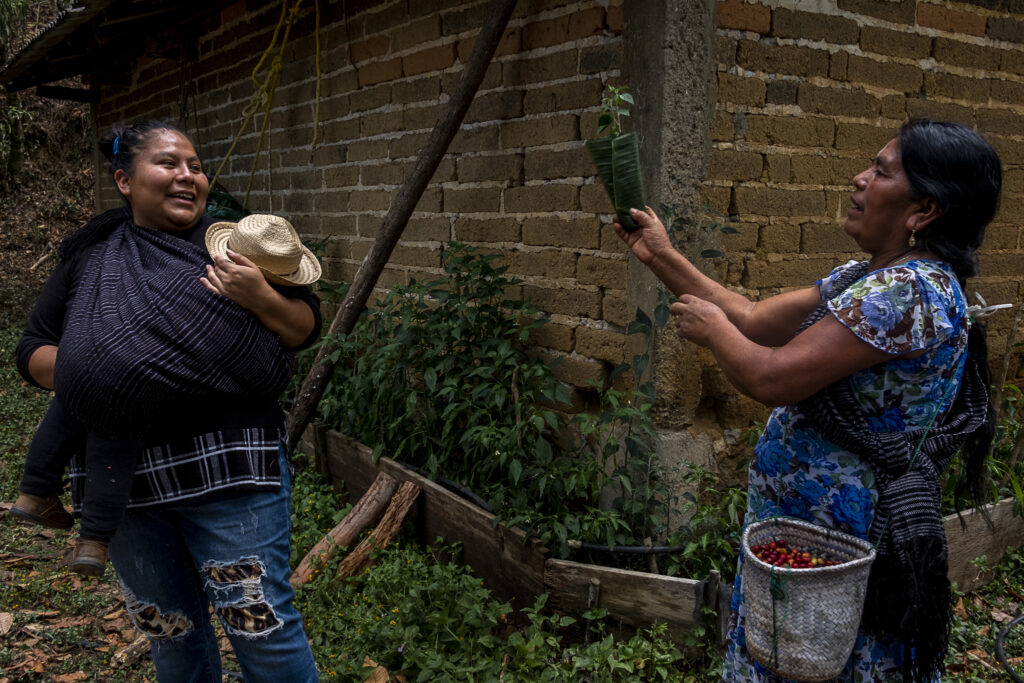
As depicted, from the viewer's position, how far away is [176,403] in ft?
6.71

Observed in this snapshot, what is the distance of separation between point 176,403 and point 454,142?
8.47ft

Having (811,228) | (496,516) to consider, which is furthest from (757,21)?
(496,516)

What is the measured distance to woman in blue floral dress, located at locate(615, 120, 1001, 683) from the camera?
1.75 m

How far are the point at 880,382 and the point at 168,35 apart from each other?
283 inches

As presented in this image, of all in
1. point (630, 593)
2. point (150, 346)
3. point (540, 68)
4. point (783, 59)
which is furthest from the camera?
point (540, 68)

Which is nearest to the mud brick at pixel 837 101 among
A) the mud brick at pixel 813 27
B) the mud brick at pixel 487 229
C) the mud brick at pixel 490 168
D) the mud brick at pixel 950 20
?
the mud brick at pixel 813 27

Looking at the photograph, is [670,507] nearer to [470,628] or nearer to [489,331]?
[470,628]

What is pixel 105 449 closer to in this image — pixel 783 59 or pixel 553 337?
pixel 553 337

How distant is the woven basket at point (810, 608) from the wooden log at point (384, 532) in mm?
2249

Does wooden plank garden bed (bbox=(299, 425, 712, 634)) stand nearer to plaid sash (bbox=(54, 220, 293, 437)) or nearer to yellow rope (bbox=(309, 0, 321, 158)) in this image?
plaid sash (bbox=(54, 220, 293, 437))

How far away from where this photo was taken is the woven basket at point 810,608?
1749 mm

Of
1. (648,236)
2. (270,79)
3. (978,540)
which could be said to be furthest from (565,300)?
(270,79)

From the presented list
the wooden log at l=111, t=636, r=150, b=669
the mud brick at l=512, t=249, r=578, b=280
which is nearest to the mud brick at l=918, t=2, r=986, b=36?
the mud brick at l=512, t=249, r=578, b=280

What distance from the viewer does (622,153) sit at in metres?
2.32
